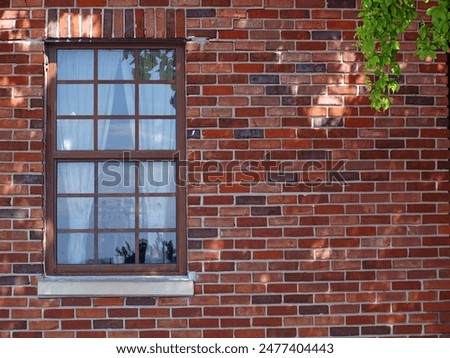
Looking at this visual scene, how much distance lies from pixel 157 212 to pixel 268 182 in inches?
34.7

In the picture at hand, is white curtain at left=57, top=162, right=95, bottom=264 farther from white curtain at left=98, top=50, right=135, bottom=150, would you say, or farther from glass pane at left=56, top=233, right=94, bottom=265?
white curtain at left=98, top=50, right=135, bottom=150

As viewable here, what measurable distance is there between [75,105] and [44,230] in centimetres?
98

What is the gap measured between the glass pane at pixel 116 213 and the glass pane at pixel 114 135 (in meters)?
0.41

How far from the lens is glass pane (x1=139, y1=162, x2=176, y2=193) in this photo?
553cm

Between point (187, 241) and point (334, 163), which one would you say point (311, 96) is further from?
point (187, 241)

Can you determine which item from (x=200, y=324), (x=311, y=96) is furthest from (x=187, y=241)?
(x=311, y=96)

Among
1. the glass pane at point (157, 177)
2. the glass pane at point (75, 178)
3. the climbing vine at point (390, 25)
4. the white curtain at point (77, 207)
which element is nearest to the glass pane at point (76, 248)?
the white curtain at point (77, 207)

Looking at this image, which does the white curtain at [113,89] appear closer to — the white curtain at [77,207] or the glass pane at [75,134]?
the glass pane at [75,134]

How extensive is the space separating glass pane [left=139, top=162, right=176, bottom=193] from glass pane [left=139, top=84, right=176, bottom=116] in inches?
15.8

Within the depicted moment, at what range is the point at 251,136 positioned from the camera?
547cm

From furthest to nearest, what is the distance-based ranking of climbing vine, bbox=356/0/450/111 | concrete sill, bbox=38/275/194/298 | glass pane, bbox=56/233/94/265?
glass pane, bbox=56/233/94/265
concrete sill, bbox=38/275/194/298
climbing vine, bbox=356/0/450/111

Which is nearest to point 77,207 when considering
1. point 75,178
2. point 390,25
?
point 75,178

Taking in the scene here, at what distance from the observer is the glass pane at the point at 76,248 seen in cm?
550

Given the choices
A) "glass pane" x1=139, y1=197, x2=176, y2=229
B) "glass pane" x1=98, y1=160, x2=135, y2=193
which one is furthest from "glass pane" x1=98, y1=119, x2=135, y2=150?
"glass pane" x1=139, y1=197, x2=176, y2=229
